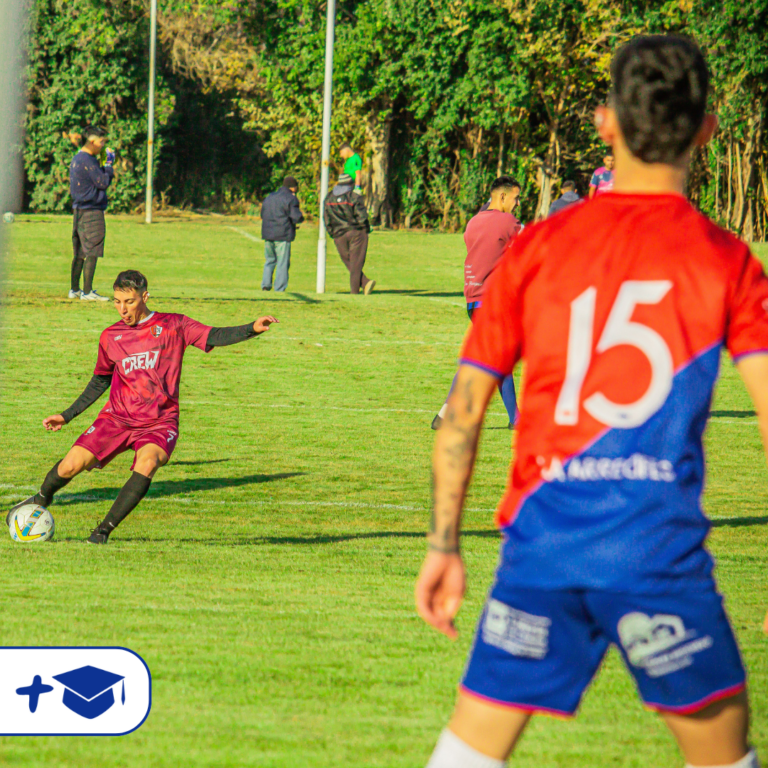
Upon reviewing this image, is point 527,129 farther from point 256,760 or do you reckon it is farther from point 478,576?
point 256,760

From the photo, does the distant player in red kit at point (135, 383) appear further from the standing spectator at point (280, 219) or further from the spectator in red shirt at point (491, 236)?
the standing spectator at point (280, 219)

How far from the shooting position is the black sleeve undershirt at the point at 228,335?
734 centimetres

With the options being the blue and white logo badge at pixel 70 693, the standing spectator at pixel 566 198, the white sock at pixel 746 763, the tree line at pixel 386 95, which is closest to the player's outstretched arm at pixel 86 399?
the blue and white logo badge at pixel 70 693

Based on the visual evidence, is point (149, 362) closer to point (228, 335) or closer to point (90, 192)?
point (228, 335)

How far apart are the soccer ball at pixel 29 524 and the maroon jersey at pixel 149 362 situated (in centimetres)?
79

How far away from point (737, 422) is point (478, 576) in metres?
7.13

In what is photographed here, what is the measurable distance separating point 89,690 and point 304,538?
3.63 meters

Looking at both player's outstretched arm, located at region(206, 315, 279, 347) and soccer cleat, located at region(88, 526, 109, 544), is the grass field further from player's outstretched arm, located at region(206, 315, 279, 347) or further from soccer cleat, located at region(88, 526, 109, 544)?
player's outstretched arm, located at region(206, 315, 279, 347)

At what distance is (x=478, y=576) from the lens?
6223 millimetres

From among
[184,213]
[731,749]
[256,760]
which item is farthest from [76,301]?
[184,213]

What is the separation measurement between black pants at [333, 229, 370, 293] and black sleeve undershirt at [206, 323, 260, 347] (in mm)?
13898

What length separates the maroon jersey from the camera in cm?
748

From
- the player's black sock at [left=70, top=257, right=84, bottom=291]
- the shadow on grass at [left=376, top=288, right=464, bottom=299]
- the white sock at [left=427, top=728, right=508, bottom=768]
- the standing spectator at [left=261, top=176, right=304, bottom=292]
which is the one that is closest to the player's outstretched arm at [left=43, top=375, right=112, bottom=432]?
the white sock at [left=427, top=728, right=508, bottom=768]

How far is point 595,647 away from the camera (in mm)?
2400
